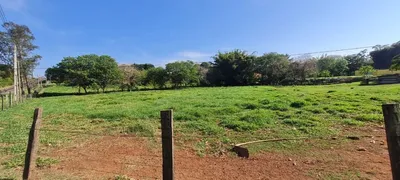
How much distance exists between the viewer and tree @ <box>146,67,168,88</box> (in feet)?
103

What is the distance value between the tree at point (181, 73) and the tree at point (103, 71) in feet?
20.2

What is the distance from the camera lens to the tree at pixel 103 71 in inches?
1104

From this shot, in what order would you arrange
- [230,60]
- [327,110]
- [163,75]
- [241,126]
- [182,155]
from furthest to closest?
1. [230,60]
2. [163,75]
3. [327,110]
4. [241,126]
5. [182,155]

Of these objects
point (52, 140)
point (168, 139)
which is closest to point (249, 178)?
point (168, 139)

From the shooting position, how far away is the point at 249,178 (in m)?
4.10

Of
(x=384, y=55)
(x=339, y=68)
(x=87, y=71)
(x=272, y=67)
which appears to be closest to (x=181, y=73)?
(x=87, y=71)

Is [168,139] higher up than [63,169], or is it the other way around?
[168,139]

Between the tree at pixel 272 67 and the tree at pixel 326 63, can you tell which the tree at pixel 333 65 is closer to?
the tree at pixel 326 63

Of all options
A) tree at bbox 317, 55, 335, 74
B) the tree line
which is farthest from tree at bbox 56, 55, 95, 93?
tree at bbox 317, 55, 335, 74

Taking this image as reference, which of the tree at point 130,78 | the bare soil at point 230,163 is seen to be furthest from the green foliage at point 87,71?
the bare soil at point 230,163

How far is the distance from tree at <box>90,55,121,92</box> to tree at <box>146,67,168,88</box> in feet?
12.9

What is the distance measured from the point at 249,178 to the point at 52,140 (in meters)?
4.99

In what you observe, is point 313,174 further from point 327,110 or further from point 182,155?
point 327,110

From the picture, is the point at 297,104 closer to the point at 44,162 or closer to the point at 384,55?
the point at 44,162
